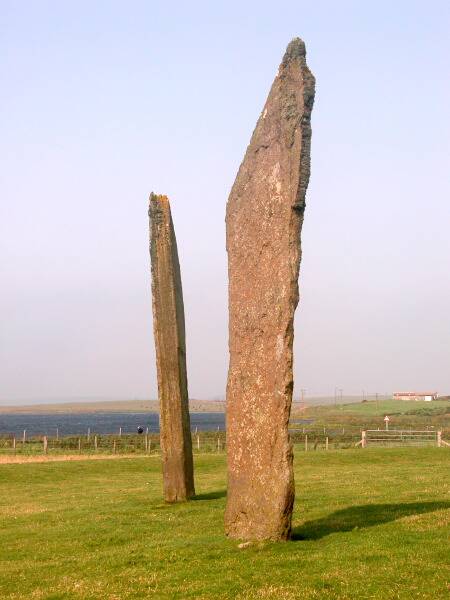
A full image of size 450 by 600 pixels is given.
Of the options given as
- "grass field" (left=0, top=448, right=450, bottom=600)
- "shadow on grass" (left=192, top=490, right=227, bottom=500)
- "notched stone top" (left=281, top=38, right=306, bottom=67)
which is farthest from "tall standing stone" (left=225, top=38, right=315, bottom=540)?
"shadow on grass" (left=192, top=490, right=227, bottom=500)

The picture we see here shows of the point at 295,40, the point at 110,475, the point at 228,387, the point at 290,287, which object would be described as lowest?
the point at 110,475

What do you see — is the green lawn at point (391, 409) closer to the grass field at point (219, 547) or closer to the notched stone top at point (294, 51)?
the grass field at point (219, 547)

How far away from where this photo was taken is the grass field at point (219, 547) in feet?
27.6

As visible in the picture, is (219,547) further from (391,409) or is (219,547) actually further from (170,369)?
(391,409)

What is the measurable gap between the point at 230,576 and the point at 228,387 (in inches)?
113

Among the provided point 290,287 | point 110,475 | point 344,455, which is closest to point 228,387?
point 290,287

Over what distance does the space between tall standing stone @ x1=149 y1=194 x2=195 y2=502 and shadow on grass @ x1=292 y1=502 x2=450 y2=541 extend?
12.8 ft

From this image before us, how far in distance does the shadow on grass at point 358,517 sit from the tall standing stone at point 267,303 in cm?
89

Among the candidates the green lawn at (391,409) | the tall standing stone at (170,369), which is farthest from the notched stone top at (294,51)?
the green lawn at (391,409)

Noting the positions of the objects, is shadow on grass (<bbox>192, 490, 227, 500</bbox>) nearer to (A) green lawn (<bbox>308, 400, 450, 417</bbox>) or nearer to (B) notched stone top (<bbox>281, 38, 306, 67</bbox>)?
(B) notched stone top (<bbox>281, 38, 306, 67</bbox>)

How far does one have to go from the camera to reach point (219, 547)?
1049cm

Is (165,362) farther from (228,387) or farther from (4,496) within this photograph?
(4,496)

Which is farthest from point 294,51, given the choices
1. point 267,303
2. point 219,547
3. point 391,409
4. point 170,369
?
point 391,409

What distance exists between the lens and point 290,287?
1044 centimetres
